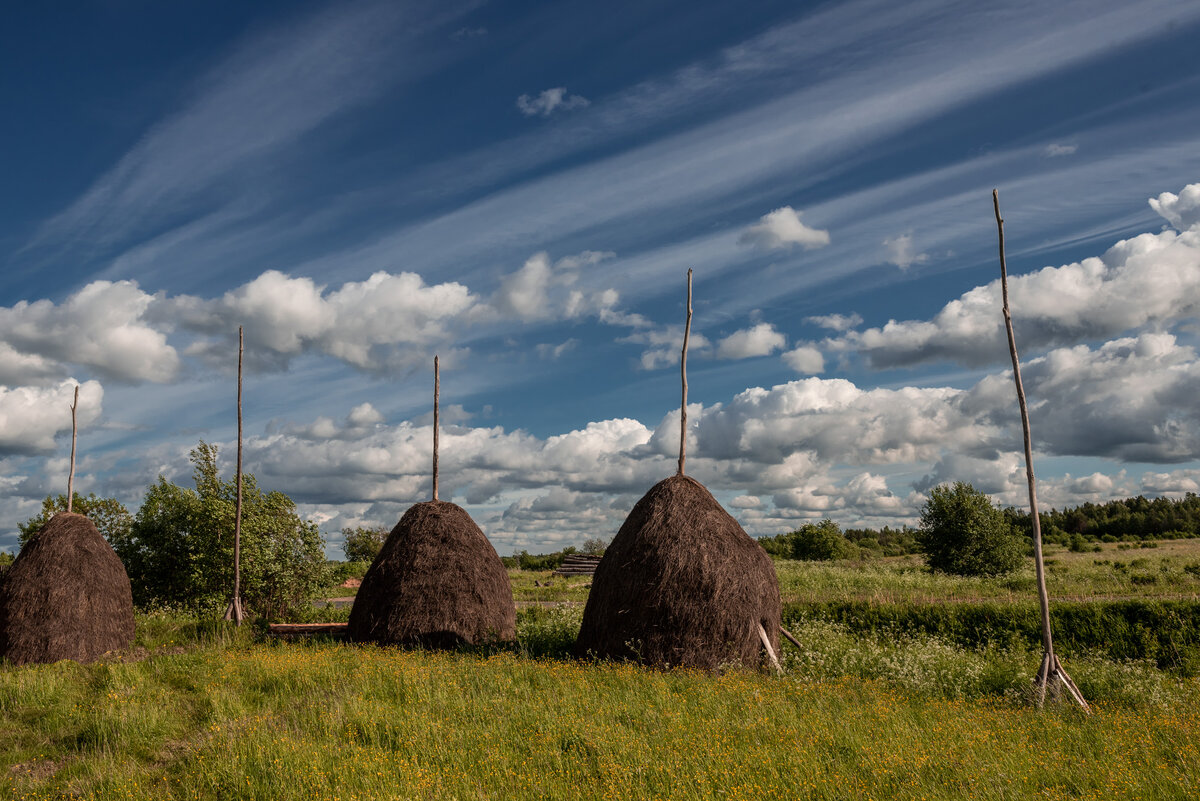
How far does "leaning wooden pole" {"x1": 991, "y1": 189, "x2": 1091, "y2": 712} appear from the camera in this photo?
39.9 feet

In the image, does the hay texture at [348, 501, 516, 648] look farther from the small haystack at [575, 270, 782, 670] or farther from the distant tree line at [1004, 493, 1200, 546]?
the distant tree line at [1004, 493, 1200, 546]

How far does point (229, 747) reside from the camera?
9344 millimetres

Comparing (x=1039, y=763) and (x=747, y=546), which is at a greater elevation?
(x=747, y=546)

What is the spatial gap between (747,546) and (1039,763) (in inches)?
274

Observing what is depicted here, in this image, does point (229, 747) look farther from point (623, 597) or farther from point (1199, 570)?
point (1199, 570)

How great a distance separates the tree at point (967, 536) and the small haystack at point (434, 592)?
107ft

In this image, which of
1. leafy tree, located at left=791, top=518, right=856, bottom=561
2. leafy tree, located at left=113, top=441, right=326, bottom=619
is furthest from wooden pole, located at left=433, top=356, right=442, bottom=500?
leafy tree, located at left=791, top=518, right=856, bottom=561

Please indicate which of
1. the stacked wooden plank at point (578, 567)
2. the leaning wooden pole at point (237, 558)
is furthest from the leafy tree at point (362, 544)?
the leaning wooden pole at point (237, 558)

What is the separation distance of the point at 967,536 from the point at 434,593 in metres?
34.5

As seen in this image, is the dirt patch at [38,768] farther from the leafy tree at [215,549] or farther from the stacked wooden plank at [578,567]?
the stacked wooden plank at [578,567]

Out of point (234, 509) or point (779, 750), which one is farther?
point (234, 509)

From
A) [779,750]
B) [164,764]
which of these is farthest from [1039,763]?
[164,764]

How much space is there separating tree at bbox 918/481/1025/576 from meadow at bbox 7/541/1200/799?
26.6 meters

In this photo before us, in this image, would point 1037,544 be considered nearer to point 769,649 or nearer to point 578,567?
point 769,649
